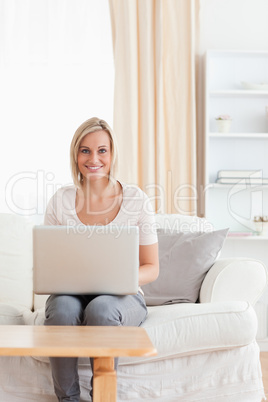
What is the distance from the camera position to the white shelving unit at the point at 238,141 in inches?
154

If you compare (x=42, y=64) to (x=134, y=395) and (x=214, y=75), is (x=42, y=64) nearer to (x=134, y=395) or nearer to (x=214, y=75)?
(x=214, y=75)

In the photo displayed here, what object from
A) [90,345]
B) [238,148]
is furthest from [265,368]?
[90,345]

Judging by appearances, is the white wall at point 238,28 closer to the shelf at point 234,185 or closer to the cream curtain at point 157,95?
the cream curtain at point 157,95

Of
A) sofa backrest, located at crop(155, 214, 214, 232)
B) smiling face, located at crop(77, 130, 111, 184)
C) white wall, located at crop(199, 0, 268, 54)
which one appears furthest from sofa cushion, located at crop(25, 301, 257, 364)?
white wall, located at crop(199, 0, 268, 54)

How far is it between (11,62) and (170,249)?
185 cm

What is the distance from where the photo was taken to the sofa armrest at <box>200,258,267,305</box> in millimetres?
2598

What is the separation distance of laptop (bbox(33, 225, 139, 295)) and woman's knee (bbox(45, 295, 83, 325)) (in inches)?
5.0

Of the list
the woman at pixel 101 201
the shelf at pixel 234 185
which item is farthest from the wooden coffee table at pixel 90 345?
the shelf at pixel 234 185

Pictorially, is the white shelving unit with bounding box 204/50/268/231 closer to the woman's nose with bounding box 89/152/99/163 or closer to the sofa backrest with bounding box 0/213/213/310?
the sofa backrest with bounding box 0/213/213/310

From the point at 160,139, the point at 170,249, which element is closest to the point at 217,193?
the point at 160,139

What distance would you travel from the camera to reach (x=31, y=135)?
382cm

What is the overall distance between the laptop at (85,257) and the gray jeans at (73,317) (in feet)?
0.36

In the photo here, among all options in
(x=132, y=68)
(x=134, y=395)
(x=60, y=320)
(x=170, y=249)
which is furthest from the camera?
(x=132, y=68)

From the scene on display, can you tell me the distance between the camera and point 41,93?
12.6ft
